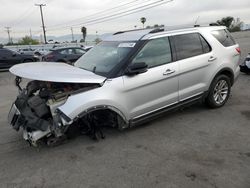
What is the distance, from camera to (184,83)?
4914mm

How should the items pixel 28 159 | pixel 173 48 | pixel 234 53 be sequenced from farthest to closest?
pixel 234 53, pixel 173 48, pixel 28 159

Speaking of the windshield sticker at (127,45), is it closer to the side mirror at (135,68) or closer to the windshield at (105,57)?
the windshield at (105,57)

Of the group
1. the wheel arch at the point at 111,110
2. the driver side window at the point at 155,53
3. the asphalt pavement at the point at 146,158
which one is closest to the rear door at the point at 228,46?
the asphalt pavement at the point at 146,158

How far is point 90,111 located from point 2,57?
15.4 meters

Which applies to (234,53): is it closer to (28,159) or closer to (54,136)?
(54,136)

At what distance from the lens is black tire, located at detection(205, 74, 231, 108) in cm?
548

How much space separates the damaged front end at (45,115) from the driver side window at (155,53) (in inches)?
39.1

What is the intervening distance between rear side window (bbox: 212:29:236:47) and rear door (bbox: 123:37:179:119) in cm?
147

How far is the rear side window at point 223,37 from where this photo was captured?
18.4ft

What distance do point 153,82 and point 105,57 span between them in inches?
40.5

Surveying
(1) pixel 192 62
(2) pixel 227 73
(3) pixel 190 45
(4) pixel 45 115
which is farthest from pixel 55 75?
(2) pixel 227 73

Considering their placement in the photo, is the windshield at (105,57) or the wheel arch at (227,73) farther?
the wheel arch at (227,73)

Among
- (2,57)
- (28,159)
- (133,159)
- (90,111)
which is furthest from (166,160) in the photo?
(2,57)

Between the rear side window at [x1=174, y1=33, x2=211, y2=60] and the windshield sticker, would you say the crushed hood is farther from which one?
the rear side window at [x1=174, y1=33, x2=211, y2=60]
